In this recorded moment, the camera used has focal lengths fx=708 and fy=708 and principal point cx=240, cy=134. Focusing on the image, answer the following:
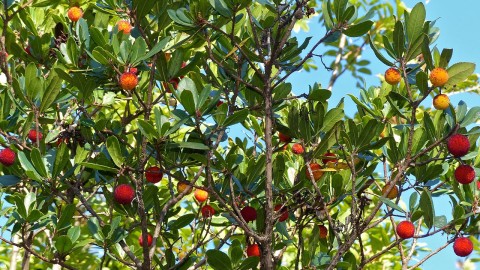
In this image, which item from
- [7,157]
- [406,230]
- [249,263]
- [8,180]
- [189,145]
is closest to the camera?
[189,145]

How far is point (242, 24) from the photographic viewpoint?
9.75 ft

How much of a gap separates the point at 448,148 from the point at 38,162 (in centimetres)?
146

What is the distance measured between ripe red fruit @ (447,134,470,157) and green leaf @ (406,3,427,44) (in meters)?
0.38

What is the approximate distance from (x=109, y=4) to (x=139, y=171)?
0.74m

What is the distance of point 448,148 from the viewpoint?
246 cm

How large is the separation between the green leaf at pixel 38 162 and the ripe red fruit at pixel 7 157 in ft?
0.56

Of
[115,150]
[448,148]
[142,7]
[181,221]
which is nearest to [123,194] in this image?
[115,150]

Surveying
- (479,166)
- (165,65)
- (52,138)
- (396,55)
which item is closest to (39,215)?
(52,138)

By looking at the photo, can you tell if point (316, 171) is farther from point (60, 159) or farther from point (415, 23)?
point (60, 159)

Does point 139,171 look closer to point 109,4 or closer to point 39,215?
point 39,215

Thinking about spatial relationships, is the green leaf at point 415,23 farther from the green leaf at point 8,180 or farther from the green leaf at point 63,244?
the green leaf at point 8,180

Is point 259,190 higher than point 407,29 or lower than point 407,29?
lower

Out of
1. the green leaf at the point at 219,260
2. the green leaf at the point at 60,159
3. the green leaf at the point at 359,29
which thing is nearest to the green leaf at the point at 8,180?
the green leaf at the point at 60,159

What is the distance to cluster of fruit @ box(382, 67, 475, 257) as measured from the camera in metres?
2.43
